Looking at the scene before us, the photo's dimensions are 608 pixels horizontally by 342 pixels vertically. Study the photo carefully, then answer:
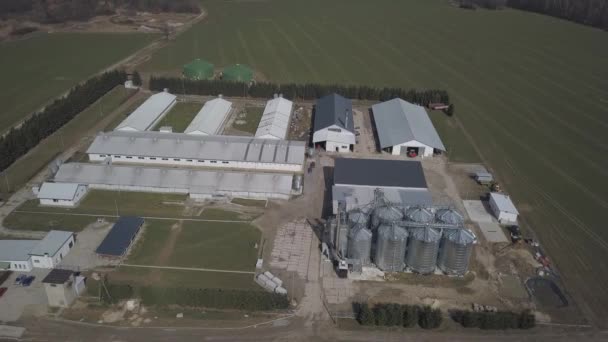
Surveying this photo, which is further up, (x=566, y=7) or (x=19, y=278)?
(x=566, y=7)

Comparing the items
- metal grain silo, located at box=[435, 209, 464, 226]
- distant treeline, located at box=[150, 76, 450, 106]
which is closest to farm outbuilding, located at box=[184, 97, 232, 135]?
distant treeline, located at box=[150, 76, 450, 106]

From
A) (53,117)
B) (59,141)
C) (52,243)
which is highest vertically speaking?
(53,117)

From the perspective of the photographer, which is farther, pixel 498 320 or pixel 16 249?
pixel 16 249

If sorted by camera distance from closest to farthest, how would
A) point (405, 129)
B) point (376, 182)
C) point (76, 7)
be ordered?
1. point (376, 182)
2. point (405, 129)
3. point (76, 7)

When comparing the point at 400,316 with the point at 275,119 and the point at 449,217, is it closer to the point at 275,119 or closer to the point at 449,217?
the point at 449,217

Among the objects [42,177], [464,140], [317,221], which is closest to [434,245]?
[317,221]

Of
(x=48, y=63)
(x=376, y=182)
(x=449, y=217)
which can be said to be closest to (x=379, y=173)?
(x=376, y=182)

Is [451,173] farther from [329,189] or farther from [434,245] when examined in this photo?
[434,245]

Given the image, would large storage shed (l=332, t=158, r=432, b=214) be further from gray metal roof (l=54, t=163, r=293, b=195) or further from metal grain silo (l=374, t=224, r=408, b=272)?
gray metal roof (l=54, t=163, r=293, b=195)
